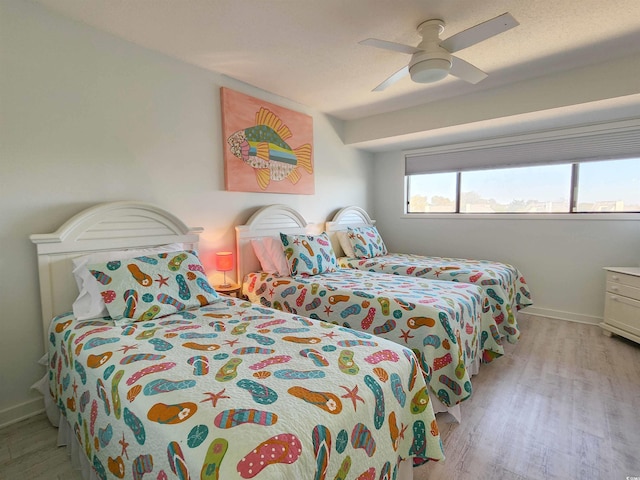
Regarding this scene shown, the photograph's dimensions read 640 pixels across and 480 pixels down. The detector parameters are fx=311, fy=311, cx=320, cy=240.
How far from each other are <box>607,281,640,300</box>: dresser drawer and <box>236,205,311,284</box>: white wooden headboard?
3.11 metres

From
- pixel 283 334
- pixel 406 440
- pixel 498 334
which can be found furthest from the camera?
pixel 498 334

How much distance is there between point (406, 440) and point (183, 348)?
40.4 inches

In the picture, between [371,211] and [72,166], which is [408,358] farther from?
A: [371,211]

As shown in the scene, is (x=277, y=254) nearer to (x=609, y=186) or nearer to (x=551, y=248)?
(x=551, y=248)

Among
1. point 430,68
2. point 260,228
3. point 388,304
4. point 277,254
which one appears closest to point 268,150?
point 260,228

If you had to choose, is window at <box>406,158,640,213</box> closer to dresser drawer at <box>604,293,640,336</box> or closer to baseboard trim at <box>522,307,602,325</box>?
dresser drawer at <box>604,293,640,336</box>

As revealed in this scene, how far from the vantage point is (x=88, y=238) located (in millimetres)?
1940

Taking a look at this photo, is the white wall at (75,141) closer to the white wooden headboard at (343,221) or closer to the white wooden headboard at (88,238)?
the white wooden headboard at (88,238)

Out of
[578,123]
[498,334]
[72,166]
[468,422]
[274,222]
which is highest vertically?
[578,123]

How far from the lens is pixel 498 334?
8.21 feet

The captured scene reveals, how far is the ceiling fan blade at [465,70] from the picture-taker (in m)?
2.04

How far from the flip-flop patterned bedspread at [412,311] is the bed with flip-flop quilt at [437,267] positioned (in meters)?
0.20

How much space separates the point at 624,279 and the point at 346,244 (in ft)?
8.73

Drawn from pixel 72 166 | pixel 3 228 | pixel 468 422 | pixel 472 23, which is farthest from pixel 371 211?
pixel 3 228
